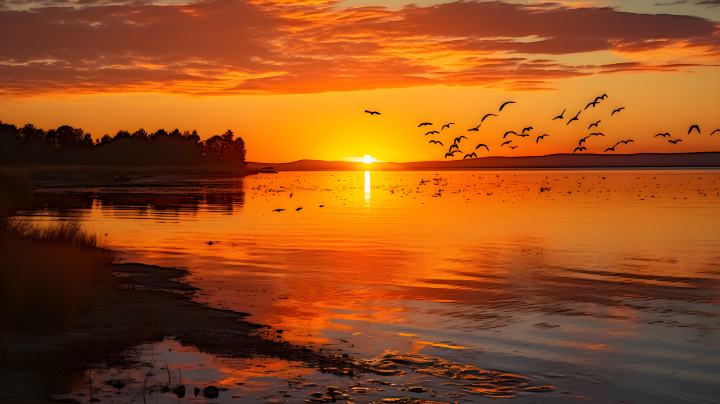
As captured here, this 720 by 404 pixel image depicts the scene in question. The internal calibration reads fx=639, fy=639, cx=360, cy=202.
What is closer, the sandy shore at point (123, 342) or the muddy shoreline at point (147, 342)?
the muddy shoreline at point (147, 342)

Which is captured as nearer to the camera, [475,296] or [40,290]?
[40,290]

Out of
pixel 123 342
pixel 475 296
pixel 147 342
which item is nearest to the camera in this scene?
pixel 123 342

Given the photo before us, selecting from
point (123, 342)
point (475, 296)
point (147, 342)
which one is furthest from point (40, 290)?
point (475, 296)

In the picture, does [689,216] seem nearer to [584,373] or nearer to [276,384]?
[584,373]

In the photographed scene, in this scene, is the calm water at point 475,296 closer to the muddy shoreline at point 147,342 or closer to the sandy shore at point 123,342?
the muddy shoreline at point 147,342

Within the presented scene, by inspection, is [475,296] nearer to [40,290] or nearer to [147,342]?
[147,342]

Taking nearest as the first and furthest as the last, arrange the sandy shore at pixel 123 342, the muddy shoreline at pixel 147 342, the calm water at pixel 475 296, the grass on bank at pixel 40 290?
the muddy shoreline at pixel 147 342 → the sandy shore at pixel 123 342 → the calm water at pixel 475 296 → the grass on bank at pixel 40 290

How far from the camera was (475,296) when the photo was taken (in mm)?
17609

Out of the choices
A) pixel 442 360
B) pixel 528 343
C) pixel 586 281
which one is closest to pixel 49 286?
pixel 442 360

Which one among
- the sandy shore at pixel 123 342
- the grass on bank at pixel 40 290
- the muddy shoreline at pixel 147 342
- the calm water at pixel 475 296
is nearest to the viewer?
the muddy shoreline at pixel 147 342

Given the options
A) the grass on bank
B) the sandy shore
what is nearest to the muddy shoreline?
the sandy shore

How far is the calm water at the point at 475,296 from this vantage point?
10.8m

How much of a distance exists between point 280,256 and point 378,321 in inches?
451

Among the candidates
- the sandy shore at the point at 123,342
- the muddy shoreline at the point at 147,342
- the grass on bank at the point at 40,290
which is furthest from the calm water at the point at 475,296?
the grass on bank at the point at 40,290
